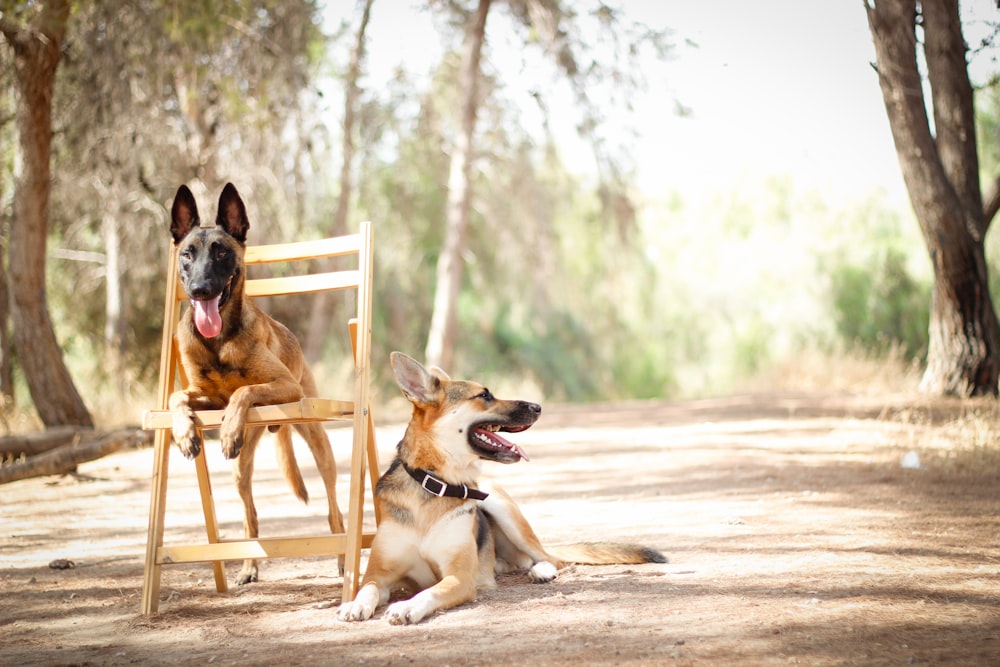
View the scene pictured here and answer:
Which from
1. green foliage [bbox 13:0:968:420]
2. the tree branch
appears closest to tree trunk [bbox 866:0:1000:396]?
the tree branch

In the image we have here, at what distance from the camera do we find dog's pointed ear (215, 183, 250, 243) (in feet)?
16.8

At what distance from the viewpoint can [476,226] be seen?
24.9m

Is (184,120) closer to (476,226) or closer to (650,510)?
(476,226)

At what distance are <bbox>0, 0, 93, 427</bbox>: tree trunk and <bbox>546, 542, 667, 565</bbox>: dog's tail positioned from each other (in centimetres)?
Result: 831

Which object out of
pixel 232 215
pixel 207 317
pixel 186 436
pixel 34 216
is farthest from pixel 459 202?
pixel 186 436

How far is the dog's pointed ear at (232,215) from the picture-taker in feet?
16.8

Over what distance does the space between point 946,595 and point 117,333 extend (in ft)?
50.9

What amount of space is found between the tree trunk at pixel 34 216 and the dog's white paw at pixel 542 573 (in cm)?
848

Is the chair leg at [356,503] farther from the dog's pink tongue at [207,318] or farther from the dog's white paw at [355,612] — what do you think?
the dog's pink tongue at [207,318]

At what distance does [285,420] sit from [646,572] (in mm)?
2096

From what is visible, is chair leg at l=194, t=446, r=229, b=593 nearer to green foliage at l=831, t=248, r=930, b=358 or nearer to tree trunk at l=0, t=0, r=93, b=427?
tree trunk at l=0, t=0, r=93, b=427

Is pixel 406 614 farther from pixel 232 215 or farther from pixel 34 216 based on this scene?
pixel 34 216

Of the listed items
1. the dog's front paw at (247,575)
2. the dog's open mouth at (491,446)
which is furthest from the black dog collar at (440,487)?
the dog's front paw at (247,575)

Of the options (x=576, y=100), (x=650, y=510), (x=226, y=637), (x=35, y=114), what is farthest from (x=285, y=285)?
(x=576, y=100)
